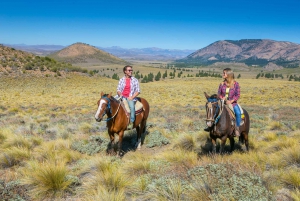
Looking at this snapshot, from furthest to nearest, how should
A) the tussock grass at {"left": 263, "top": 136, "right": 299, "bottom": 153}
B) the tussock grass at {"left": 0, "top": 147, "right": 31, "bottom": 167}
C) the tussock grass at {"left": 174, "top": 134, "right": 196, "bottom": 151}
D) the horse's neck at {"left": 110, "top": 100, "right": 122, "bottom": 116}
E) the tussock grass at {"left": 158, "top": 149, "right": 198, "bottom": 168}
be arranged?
1. the tussock grass at {"left": 174, "top": 134, "right": 196, "bottom": 151}
2. the tussock grass at {"left": 263, "top": 136, "right": 299, "bottom": 153}
3. the horse's neck at {"left": 110, "top": 100, "right": 122, "bottom": 116}
4. the tussock grass at {"left": 0, "top": 147, "right": 31, "bottom": 167}
5. the tussock grass at {"left": 158, "top": 149, "right": 198, "bottom": 168}

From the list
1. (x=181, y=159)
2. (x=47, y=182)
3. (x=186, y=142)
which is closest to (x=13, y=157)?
(x=47, y=182)

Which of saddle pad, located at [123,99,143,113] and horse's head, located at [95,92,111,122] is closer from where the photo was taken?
horse's head, located at [95,92,111,122]

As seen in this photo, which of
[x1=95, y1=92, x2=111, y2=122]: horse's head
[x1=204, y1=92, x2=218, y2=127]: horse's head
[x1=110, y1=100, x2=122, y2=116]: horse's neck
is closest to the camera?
[x1=204, y1=92, x2=218, y2=127]: horse's head

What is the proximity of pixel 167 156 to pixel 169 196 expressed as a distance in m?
2.28

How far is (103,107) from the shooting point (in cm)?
602

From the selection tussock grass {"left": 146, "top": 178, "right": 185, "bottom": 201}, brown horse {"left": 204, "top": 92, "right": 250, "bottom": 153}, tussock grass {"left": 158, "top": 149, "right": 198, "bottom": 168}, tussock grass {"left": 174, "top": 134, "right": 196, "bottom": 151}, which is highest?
brown horse {"left": 204, "top": 92, "right": 250, "bottom": 153}

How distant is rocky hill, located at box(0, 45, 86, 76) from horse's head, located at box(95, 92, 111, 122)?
44.7 metres

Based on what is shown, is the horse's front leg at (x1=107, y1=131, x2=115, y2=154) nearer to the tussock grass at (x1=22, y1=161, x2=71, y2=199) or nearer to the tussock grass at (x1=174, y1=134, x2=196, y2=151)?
the tussock grass at (x1=174, y1=134, x2=196, y2=151)

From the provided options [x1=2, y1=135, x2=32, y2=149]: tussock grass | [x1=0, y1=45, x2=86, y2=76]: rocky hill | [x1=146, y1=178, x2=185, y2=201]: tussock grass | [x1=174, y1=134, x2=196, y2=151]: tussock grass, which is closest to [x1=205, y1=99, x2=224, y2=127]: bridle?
[x1=174, y1=134, x2=196, y2=151]: tussock grass

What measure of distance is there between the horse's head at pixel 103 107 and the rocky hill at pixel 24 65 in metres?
44.7

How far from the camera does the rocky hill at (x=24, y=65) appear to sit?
144 ft

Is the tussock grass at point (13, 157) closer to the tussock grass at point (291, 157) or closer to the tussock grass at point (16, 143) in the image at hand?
the tussock grass at point (16, 143)

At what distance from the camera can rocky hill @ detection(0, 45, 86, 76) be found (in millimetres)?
43750

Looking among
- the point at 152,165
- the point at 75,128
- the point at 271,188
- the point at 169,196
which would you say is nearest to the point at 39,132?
the point at 75,128
